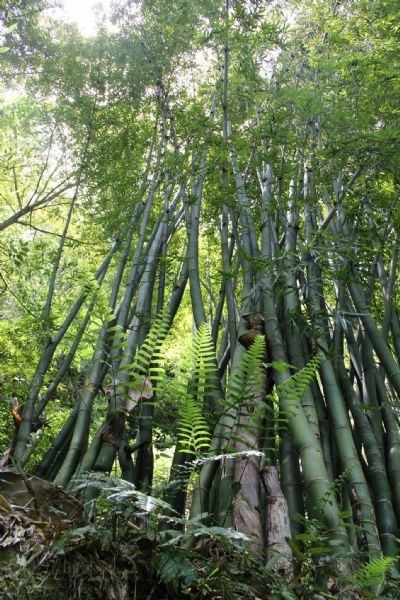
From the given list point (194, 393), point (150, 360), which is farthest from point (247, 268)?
point (194, 393)

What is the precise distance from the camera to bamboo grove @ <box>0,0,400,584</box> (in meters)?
1.89

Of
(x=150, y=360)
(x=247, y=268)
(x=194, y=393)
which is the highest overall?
(x=247, y=268)

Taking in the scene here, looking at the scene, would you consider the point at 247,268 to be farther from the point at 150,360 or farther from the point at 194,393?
the point at 194,393

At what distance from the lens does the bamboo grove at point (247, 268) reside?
1.89m

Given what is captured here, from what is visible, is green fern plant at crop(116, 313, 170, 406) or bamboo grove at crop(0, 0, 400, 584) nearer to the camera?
green fern plant at crop(116, 313, 170, 406)

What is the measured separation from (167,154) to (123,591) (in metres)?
3.74

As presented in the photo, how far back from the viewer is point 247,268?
311 cm

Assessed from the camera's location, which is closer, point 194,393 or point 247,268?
point 194,393

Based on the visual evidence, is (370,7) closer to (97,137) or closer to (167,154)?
(167,154)

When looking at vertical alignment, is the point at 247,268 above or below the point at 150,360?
above

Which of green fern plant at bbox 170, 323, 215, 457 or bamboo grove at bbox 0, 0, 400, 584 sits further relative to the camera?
bamboo grove at bbox 0, 0, 400, 584

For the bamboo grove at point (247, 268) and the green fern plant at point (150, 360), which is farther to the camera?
the bamboo grove at point (247, 268)

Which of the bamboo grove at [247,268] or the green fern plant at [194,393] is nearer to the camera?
the green fern plant at [194,393]

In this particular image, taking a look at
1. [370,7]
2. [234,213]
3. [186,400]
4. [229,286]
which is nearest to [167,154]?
[234,213]
